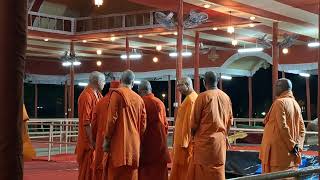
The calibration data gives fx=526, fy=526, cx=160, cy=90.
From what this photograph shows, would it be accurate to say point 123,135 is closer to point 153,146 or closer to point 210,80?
point 153,146

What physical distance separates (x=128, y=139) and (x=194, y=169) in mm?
1019

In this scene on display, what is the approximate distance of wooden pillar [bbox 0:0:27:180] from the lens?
2664 millimetres

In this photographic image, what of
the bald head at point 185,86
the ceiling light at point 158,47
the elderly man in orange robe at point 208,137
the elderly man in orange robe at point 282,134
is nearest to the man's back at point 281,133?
the elderly man in orange robe at point 282,134

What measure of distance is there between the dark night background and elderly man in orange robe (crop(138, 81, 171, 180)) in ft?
61.4

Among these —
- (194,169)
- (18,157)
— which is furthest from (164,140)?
(18,157)

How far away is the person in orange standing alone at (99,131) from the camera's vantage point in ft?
19.6

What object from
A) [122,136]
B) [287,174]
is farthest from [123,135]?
[287,174]

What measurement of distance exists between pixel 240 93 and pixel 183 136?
20940 mm

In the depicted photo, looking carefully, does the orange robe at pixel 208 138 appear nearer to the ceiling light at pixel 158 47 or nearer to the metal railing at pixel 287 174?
the metal railing at pixel 287 174

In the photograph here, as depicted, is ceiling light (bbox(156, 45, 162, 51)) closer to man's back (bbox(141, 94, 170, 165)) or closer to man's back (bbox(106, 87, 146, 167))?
man's back (bbox(141, 94, 170, 165))

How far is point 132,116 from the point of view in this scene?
5.64 meters

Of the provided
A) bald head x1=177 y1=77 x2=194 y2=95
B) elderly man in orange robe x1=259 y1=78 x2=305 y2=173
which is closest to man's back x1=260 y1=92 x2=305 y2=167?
elderly man in orange robe x1=259 y1=78 x2=305 y2=173

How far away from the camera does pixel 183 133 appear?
648 centimetres

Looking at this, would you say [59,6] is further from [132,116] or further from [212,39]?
[132,116]
